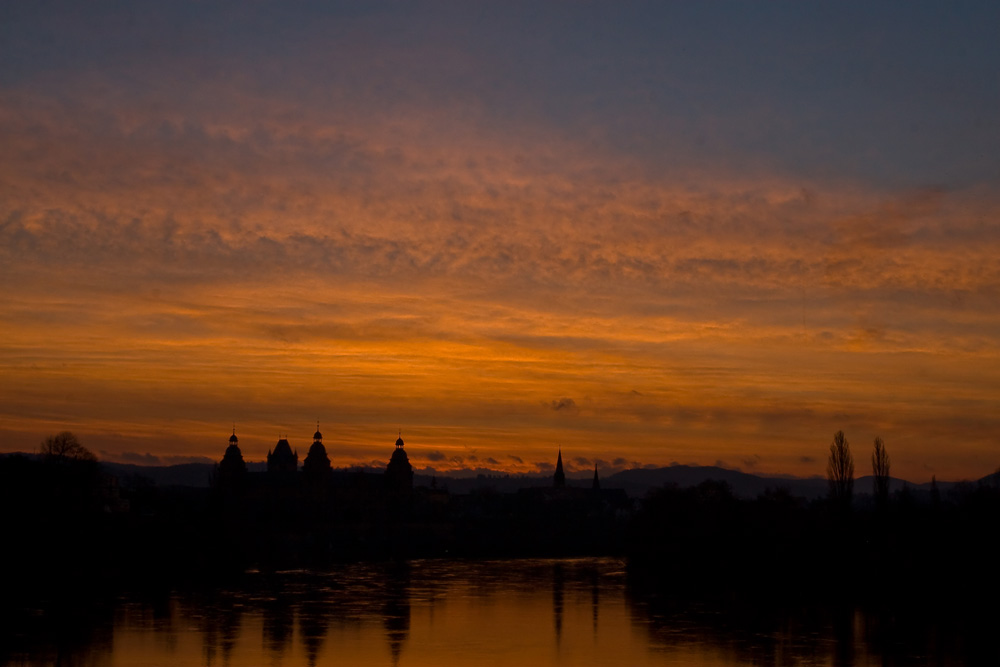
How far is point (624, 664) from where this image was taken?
42562 millimetres

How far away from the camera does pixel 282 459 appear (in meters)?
187

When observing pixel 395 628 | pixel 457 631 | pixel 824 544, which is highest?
pixel 824 544

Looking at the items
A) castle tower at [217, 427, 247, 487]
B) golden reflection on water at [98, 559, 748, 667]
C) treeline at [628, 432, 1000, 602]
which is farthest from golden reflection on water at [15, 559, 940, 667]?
castle tower at [217, 427, 247, 487]

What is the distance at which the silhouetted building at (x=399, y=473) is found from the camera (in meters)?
Result: 187

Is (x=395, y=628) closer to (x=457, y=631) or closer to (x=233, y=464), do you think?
(x=457, y=631)

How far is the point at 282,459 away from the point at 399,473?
18439 mm

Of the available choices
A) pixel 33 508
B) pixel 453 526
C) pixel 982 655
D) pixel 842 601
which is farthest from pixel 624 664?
pixel 453 526

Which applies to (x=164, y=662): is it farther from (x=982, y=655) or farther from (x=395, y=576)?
(x=395, y=576)

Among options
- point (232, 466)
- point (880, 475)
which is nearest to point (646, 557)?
point (880, 475)

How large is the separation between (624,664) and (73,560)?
4211 centimetres

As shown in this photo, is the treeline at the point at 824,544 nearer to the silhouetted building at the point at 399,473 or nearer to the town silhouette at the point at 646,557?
the town silhouette at the point at 646,557

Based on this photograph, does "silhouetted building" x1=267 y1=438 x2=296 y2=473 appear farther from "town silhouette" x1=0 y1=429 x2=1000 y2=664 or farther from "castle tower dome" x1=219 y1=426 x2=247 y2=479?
"town silhouette" x1=0 y1=429 x2=1000 y2=664

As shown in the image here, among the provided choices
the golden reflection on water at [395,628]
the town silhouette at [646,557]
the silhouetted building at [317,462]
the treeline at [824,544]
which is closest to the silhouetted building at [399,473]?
the silhouetted building at [317,462]

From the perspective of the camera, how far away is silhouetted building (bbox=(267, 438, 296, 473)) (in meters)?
187
